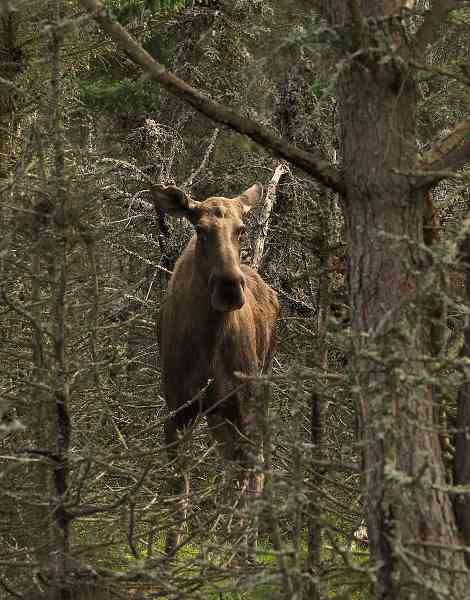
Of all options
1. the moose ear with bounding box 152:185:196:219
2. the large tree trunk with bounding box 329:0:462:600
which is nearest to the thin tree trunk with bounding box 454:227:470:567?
the large tree trunk with bounding box 329:0:462:600

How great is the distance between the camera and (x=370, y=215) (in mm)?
4996

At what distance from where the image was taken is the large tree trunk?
4281 millimetres

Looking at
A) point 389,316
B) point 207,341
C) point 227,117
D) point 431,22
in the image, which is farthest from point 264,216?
point 389,316

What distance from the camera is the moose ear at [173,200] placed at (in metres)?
9.09

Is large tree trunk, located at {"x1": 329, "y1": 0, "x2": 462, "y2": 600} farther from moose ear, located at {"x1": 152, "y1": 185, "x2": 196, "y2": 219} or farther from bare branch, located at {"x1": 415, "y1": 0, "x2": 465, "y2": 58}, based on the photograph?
moose ear, located at {"x1": 152, "y1": 185, "x2": 196, "y2": 219}

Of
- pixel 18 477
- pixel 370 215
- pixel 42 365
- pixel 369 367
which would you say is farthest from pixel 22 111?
pixel 369 367

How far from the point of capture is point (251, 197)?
10.2 metres

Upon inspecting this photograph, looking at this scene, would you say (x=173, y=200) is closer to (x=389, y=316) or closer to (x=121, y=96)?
(x=389, y=316)

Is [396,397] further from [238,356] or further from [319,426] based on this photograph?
[238,356]

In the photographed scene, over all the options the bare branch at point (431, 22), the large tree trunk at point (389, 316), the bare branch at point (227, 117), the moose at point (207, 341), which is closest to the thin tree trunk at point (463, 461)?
the large tree trunk at point (389, 316)

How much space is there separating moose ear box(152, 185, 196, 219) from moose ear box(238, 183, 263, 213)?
73 centimetres

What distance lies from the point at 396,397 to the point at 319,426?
2.81 meters

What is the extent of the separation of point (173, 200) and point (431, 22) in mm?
4637

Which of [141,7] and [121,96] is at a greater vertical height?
[121,96]
